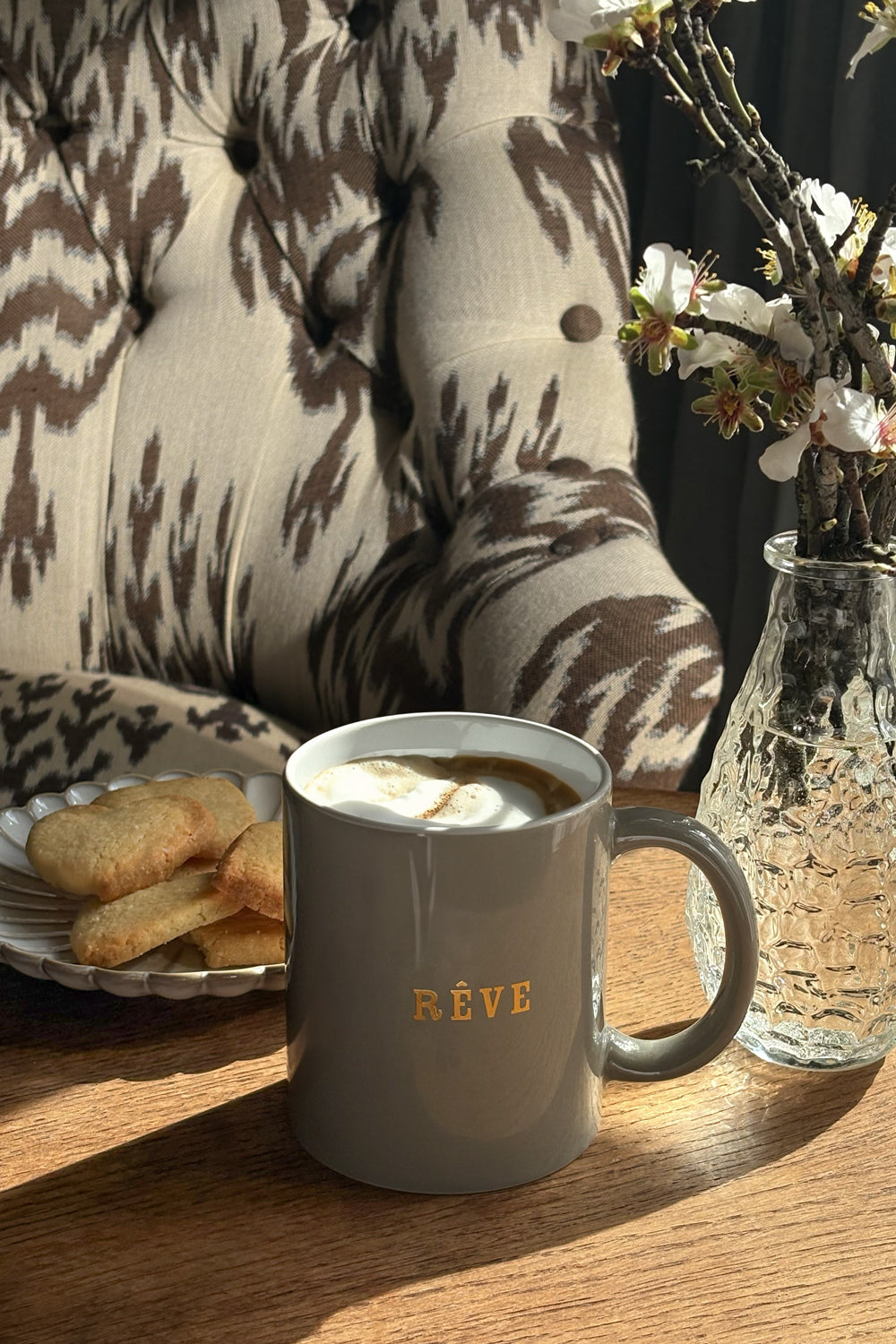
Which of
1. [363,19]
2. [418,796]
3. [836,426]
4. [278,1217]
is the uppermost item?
[363,19]

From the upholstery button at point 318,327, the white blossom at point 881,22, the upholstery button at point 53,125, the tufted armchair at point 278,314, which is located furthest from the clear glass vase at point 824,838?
the upholstery button at point 53,125

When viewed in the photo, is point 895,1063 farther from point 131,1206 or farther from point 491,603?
point 491,603

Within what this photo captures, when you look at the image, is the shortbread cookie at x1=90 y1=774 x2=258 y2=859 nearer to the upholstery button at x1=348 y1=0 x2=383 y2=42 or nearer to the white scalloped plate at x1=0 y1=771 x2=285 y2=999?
the white scalloped plate at x1=0 y1=771 x2=285 y2=999

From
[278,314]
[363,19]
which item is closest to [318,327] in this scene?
[278,314]

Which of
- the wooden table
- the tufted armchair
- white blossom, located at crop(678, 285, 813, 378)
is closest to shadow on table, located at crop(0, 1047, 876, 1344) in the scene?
the wooden table

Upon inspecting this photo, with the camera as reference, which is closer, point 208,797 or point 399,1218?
point 399,1218

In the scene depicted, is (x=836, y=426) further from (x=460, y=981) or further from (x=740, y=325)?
(x=460, y=981)

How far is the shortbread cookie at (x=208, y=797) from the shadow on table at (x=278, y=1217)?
13 cm

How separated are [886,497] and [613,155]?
2.82 feet

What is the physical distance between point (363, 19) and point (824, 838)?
98 cm

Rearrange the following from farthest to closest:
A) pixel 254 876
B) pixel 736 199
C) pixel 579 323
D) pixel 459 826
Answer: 1. pixel 736 199
2. pixel 579 323
3. pixel 254 876
4. pixel 459 826

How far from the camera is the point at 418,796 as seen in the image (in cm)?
37

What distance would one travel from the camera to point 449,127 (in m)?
1.10

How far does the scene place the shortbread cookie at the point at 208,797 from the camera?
519 mm
